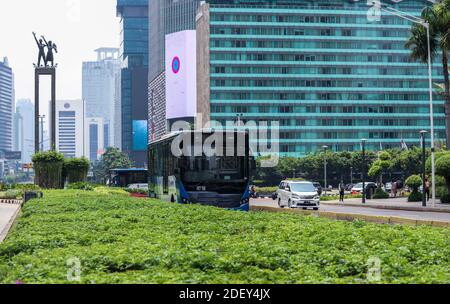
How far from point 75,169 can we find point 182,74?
101232mm

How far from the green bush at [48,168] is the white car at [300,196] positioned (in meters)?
26.2

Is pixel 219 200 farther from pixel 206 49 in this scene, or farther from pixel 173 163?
pixel 206 49

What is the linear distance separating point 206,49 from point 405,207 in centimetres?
9792

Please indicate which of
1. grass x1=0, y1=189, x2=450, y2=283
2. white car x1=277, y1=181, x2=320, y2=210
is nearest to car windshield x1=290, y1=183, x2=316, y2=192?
white car x1=277, y1=181, x2=320, y2=210

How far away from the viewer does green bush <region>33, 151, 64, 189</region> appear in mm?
62094

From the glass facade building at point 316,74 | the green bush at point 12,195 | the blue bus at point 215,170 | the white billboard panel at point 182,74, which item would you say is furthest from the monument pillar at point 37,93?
the white billboard panel at point 182,74

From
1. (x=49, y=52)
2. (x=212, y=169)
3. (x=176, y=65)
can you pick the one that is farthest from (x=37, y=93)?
(x=176, y=65)

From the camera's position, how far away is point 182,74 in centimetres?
16538

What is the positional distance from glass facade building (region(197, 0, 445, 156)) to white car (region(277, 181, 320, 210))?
300 feet

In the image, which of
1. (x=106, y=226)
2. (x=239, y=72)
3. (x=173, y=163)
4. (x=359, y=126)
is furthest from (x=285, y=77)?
(x=106, y=226)

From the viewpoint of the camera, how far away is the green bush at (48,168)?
6209 centimetres

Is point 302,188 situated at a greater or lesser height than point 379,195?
greater

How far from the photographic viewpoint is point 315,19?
13775cm

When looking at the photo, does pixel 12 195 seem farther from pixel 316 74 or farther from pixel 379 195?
pixel 316 74
